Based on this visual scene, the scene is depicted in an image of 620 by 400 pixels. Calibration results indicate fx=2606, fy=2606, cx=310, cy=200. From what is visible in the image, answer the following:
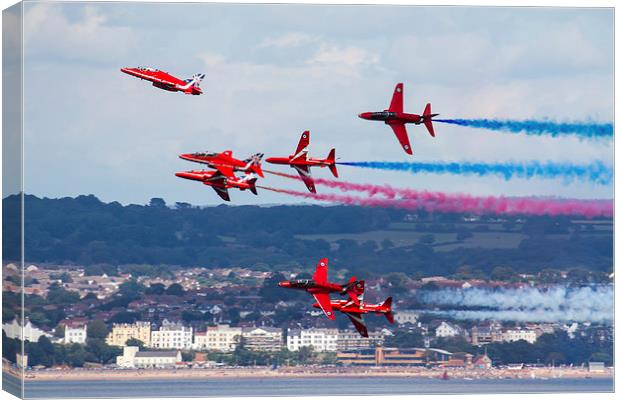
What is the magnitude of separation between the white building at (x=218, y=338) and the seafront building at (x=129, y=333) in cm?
217

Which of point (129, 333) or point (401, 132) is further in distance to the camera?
point (129, 333)

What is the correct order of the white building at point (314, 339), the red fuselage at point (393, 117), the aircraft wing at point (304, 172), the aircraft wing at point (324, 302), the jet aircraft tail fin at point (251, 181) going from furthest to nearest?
the white building at point (314, 339), the aircraft wing at point (324, 302), the red fuselage at point (393, 117), the aircraft wing at point (304, 172), the jet aircraft tail fin at point (251, 181)

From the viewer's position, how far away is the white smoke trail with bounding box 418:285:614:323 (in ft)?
360

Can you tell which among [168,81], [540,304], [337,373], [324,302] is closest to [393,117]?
[324,302]

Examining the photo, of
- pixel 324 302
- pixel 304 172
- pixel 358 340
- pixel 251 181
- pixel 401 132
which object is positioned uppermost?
pixel 401 132

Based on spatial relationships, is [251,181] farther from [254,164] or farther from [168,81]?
[168,81]

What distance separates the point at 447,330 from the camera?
11394 centimetres

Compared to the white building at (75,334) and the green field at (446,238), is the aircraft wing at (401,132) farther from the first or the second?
→ the green field at (446,238)

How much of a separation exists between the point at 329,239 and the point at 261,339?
1026cm

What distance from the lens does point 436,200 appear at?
114 metres

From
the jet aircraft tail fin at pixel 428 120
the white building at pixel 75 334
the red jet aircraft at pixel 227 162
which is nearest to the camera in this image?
the red jet aircraft at pixel 227 162

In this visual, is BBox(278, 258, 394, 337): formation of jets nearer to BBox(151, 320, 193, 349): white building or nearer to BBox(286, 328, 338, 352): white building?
BBox(286, 328, 338, 352): white building

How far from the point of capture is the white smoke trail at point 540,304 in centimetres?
10975

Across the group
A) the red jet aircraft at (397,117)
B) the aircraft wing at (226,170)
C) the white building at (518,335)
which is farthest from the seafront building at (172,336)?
the red jet aircraft at (397,117)
